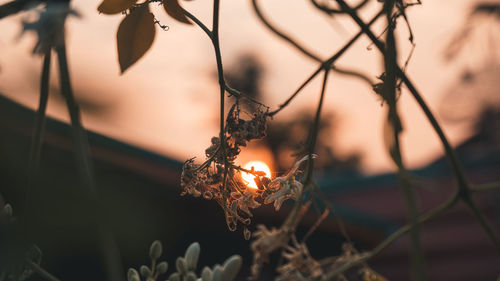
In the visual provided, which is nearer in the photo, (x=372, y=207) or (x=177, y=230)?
(x=177, y=230)

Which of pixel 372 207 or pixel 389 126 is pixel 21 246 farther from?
pixel 372 207

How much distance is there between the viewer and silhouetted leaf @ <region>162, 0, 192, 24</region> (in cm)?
21

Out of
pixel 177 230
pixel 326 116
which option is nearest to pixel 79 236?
pixel 177 230

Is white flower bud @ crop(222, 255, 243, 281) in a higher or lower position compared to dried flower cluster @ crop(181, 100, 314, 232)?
lower

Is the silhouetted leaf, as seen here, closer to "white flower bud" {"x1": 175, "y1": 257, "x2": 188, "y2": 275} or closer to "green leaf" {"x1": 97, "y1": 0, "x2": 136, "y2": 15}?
"green leaf" {"x1": 97, "y1": 0, "x2": 136, "y2": 15}

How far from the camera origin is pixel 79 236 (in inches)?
55.7

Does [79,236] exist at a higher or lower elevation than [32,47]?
higher

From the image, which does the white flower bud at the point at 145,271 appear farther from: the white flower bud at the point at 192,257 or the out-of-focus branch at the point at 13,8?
Result: the out-of-focus branch at the point at 13,8

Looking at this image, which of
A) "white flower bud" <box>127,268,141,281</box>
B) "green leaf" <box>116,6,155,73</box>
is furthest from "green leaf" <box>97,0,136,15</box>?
"white flower bud" <box>127,268,141,281</box>

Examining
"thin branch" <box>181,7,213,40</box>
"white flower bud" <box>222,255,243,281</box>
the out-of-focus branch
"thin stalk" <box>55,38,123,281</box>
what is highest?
"thin branch" <box>181,7,213,40</box>

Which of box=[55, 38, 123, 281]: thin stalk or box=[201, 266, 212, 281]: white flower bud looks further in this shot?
box=[201, 266, 212, 281]: white flower bud

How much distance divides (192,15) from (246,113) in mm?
46

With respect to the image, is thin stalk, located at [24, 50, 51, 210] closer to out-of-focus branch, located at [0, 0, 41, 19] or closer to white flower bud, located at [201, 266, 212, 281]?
out-of-focus branch, located at [0, 0, 41, 19]

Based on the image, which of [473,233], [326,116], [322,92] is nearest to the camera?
[322,92]
